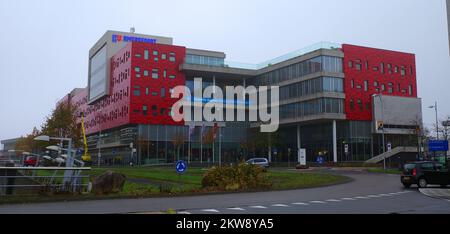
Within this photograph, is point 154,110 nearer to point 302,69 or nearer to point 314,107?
point 302,69

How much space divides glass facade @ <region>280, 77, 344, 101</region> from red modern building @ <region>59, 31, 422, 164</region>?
0.17 m

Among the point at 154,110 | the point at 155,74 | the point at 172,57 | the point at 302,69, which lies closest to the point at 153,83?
the point at 155,74

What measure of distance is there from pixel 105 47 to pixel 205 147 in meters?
33.5

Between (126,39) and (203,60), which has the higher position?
(126,39)

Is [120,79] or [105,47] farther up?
[105,47]

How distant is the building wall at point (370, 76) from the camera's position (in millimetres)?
77000

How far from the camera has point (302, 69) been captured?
79.8 metres

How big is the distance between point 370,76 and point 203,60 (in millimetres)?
31680

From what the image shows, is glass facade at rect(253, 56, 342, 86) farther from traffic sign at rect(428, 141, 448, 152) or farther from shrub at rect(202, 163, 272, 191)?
shrub at rect(202, 163, 272, 191)

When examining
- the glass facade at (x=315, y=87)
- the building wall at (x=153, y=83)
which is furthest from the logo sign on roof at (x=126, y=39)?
the glass facade at (x=315, y=87)

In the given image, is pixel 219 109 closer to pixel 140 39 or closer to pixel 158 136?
pixel 158 136
